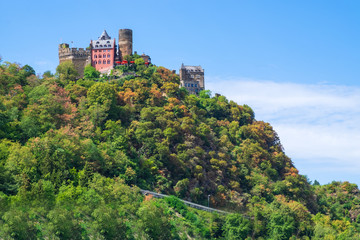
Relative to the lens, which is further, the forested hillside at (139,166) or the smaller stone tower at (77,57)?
the smaller stone tower at (77,57)

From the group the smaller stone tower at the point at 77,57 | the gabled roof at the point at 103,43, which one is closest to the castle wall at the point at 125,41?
the gabled roof at the point at 103,43

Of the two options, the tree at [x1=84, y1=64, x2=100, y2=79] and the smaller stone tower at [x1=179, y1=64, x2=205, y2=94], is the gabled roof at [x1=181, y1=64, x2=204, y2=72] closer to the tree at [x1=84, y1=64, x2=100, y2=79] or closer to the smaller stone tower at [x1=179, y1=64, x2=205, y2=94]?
the smaller stone tower at [x1=179, y1=64, x2=205, y2=94]

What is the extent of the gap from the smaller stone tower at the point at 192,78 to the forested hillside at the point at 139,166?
31.7 ft

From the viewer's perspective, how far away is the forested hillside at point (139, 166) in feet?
268

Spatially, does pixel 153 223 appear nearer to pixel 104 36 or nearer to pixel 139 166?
pixel 139 166

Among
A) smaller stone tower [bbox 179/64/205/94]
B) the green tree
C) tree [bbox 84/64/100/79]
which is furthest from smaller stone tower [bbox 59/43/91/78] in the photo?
smaller stone tower [bbox 179/64/205/94]

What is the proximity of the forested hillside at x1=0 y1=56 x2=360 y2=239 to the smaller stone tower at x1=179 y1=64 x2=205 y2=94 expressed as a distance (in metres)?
9.67

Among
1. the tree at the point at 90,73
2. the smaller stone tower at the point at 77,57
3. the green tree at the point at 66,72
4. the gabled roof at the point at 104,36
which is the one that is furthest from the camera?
the gabled roof at the point at 104,36

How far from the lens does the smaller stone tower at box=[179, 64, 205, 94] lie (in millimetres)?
145500

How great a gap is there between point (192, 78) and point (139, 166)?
175ft

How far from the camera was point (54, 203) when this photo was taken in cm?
7944

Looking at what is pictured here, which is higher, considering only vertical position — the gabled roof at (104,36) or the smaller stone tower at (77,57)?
the gabled roof at (104,36)

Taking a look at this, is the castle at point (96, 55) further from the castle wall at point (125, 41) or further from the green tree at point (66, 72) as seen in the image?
the green tree at point (66, 72)

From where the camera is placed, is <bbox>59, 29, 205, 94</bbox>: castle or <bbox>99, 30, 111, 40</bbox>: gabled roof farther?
<bbox>99, 30, 111, 40</bbox>: gabled roof
